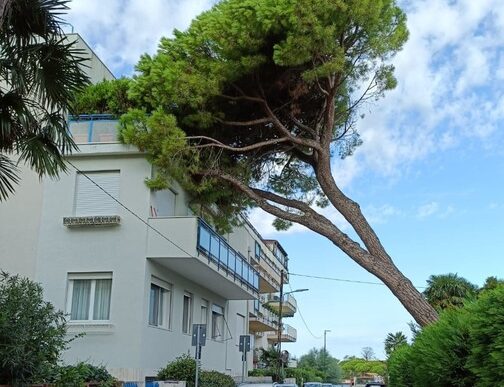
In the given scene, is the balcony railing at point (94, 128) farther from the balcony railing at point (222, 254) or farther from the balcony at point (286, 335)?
the balcony at point (286, 335)

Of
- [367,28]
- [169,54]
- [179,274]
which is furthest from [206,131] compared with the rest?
[179,274]

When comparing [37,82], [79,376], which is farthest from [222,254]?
[37,82]

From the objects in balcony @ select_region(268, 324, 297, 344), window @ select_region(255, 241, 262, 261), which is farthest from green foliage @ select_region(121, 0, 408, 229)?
balcony @ select_region(268, 324, 297, 344)

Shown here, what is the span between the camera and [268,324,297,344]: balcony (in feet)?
211

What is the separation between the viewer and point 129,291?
2091 cm

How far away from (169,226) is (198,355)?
215 inches

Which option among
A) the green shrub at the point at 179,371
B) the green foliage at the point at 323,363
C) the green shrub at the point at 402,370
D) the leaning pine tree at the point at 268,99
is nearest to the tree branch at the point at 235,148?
the leaning pine tree at the point at 268,99

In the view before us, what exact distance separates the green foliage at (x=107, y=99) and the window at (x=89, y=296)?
5640 mm

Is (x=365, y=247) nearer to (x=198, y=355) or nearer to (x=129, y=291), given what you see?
(x=198, y=355)

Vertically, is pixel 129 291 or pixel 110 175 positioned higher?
pixel 110 175

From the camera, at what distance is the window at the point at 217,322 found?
98.7 ft

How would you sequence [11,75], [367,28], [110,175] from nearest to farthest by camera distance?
[11,75] < [367,28] < [110,175]

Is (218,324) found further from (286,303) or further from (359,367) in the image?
(359,367)

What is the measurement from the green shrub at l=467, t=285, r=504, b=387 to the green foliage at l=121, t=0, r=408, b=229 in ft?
36.5
